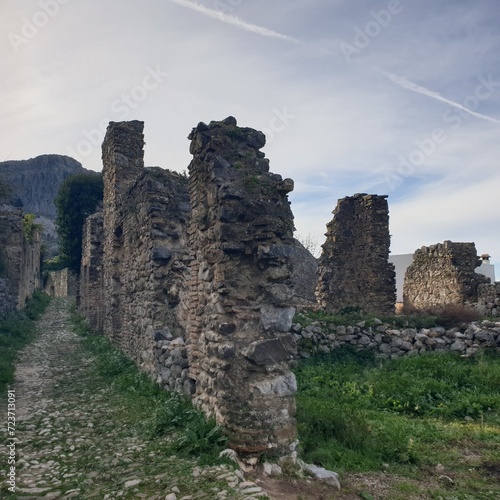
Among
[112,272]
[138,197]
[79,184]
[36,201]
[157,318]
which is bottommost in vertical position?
[157,318]

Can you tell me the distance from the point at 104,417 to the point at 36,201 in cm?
7909

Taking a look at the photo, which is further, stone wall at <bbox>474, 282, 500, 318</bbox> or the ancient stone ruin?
stone wall at <bbox>474, 282, 500, 318</bbox>

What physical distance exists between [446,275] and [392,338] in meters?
7.62

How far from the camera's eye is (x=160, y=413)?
5.94m

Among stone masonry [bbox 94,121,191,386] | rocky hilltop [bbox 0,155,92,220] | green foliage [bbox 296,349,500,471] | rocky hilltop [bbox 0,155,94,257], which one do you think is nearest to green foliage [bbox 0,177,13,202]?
stone masonry [bbox 94,121,191,386]

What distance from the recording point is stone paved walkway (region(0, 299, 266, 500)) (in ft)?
12.9

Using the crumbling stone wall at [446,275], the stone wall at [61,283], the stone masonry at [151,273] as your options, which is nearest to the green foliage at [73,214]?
the stone wall at [61,283]

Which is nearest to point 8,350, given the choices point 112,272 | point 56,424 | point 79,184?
point 112,272

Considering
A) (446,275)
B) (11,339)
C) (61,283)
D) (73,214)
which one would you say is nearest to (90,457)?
(11,339)

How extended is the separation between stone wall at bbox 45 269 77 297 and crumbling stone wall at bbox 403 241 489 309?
2300 cm

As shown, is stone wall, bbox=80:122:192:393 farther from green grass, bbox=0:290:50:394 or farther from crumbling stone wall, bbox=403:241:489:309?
crumbling stone wall, bbox=403:241:489:309

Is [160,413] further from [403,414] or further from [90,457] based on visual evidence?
[403,414]

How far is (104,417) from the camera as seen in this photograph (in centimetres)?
655

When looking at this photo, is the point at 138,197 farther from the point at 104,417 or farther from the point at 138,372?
the point at 104,417
